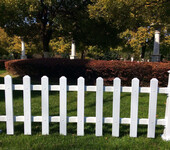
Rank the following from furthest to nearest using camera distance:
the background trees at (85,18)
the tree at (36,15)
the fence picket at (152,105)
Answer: the tree at (36,15) < the background trees at (85,18) < the fence picket at (152,105)

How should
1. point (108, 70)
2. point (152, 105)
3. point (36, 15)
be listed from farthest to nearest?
point (36, 15), point (108, 70), point (152, 105)

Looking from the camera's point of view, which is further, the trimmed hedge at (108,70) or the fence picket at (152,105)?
the trimmed hedge at (108,70)

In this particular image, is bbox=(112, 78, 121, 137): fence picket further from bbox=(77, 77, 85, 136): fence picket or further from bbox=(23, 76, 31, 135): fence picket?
bbox=(23, 76, 31, 135): fence picket

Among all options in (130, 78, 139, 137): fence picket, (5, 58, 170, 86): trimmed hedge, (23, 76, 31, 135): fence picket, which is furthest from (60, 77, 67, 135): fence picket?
(5, 58, 170, 86): trimmed hedge

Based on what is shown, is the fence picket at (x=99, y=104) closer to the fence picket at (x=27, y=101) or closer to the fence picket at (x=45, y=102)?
the fence picket at (x=45, y=102)

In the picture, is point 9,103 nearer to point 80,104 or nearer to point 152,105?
point 80,104

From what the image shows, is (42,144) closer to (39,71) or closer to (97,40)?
(39,71)

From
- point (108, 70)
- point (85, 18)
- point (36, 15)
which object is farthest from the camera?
point (36, 15)

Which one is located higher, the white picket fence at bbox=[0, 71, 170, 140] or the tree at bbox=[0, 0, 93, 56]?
the tree at bbox=[0, 0, 93, 56]

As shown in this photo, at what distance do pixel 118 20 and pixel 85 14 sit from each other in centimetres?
272

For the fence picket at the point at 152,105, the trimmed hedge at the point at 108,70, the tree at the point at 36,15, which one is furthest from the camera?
the tree at the point at 36,15

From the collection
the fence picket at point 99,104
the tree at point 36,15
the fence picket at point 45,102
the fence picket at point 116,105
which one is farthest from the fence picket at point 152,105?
the tree at point 36,15

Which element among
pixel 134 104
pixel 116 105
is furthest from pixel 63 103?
pixel 134 104

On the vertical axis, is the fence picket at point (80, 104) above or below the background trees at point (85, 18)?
below
